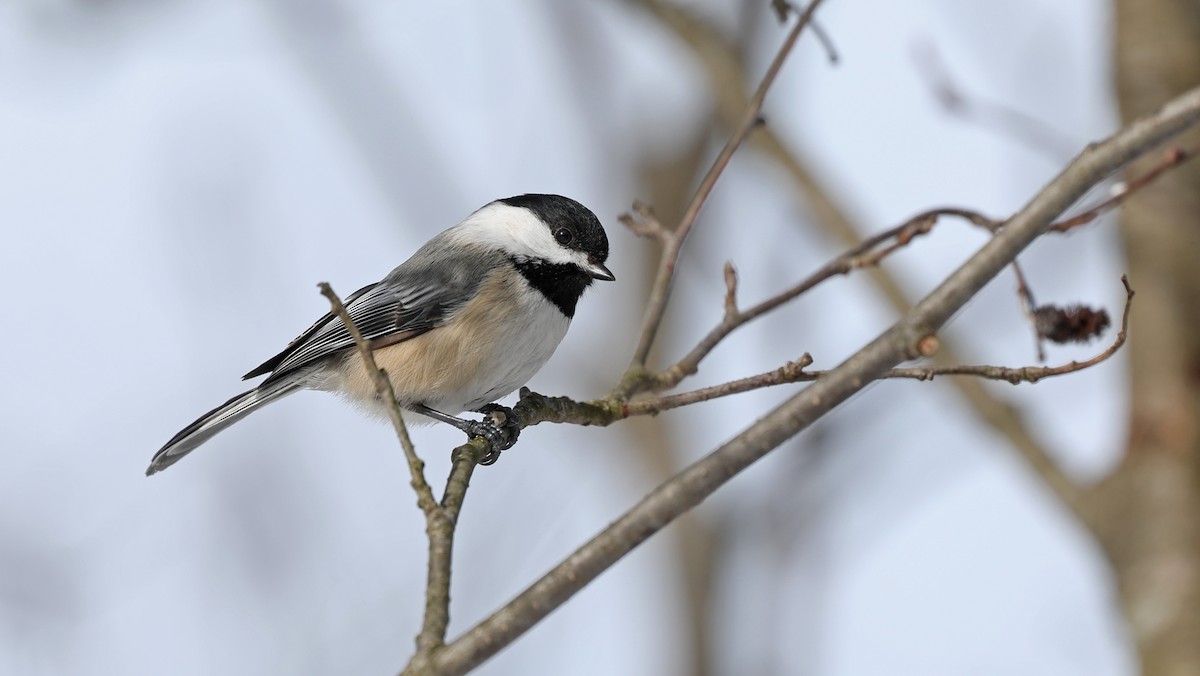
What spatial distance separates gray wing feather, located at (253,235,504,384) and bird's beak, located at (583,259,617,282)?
0.27 m

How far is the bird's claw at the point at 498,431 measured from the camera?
8.87 feet

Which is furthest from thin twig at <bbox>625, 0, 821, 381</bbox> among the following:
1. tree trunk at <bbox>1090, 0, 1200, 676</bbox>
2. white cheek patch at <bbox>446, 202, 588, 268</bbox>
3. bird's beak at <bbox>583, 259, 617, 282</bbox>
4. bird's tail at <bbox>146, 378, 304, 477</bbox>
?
tree trunk at <bbox>1090, 0, 1200, 676</bbox>

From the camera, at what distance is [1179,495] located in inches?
131

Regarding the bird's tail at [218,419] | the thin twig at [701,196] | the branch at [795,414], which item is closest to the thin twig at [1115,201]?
the branch at [795,414]

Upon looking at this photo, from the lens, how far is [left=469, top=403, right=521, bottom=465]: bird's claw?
2703 mm

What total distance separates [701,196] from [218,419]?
5.25ft

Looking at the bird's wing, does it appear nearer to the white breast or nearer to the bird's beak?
the white breast

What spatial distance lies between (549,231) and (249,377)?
1038 mm

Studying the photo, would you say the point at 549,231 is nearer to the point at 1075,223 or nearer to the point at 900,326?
the point at 1075,223

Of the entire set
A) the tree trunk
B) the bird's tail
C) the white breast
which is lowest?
the tree trunk

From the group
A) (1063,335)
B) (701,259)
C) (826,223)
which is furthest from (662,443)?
(1063,335)

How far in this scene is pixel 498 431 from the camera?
2846 mm

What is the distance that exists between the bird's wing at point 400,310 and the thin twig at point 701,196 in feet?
2.33

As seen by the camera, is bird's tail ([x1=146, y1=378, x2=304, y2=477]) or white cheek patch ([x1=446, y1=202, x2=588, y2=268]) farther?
white cheek patch ([x1=446, y1=202, x2=588, y2=268])
